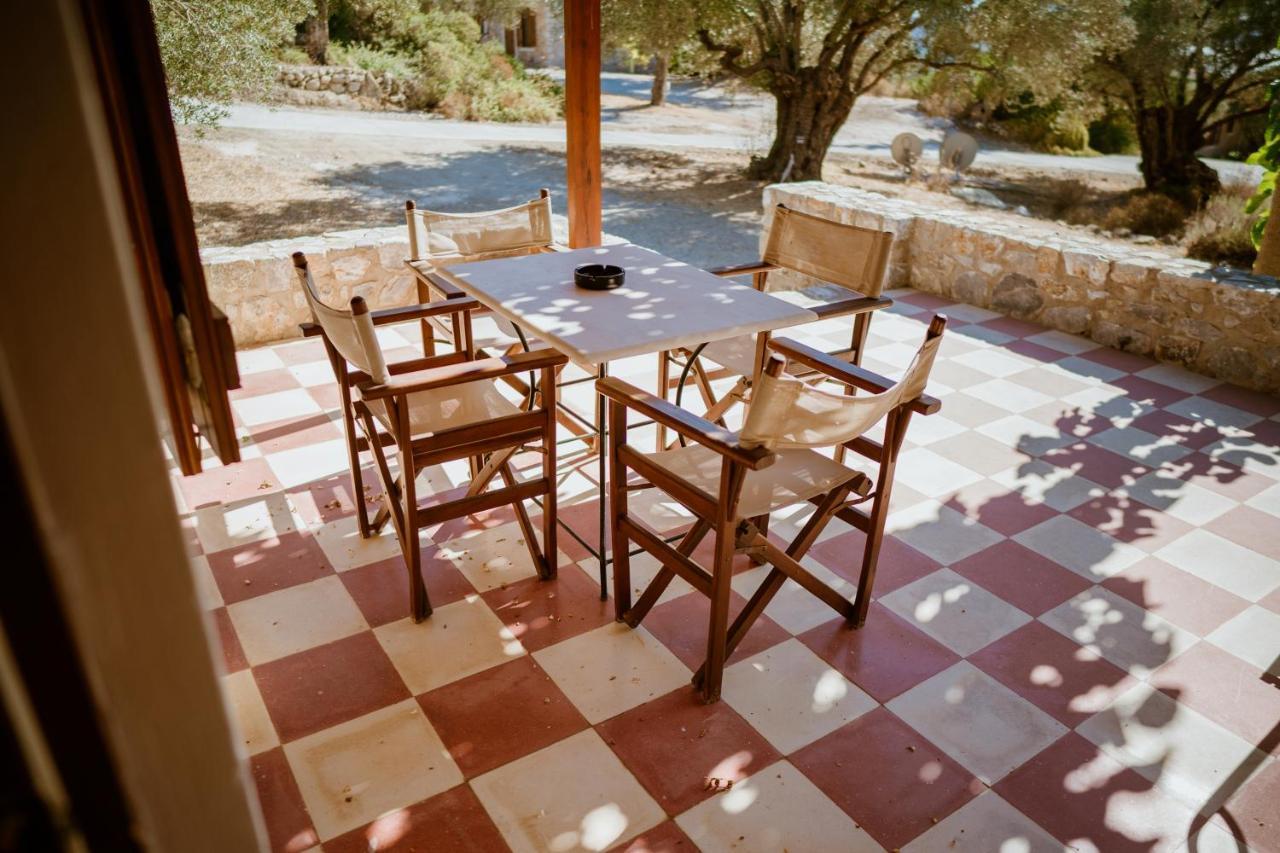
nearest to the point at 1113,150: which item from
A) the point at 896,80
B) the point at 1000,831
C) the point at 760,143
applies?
the point at 896,80

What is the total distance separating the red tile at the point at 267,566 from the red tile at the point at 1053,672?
218 centimetres

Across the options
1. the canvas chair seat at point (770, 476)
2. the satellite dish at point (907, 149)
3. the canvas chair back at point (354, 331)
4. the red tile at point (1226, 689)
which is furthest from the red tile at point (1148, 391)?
the satellite dish at point (907, 149)

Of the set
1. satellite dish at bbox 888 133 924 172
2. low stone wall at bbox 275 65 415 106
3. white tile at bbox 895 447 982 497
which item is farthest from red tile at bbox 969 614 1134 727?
low stone wall at bbox 275 65 415 106

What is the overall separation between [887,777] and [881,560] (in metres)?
1.01

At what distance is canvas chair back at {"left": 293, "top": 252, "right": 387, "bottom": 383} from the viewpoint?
2273 millimetres

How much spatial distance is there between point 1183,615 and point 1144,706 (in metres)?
0.55

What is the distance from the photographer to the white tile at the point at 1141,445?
384 centimetres

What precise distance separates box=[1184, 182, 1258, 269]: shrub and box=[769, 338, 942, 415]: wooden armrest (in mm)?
7530

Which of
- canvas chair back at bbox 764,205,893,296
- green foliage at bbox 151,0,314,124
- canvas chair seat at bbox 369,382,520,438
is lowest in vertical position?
canvas chair seat at bbox 369,382,520,438

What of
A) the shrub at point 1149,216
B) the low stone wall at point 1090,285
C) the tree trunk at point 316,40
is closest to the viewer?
the low stone wall at point 1090,285

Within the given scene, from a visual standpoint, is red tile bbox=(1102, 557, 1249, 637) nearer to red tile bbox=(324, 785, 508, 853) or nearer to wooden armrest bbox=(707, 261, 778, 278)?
wooden armrest bbox=(707, 261, 778, 278)

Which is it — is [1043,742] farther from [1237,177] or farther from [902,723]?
[1237,177]

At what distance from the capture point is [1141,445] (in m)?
3.95

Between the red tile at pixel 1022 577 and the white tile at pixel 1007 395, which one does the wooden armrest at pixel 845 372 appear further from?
the white tile at pixel 1007 395
